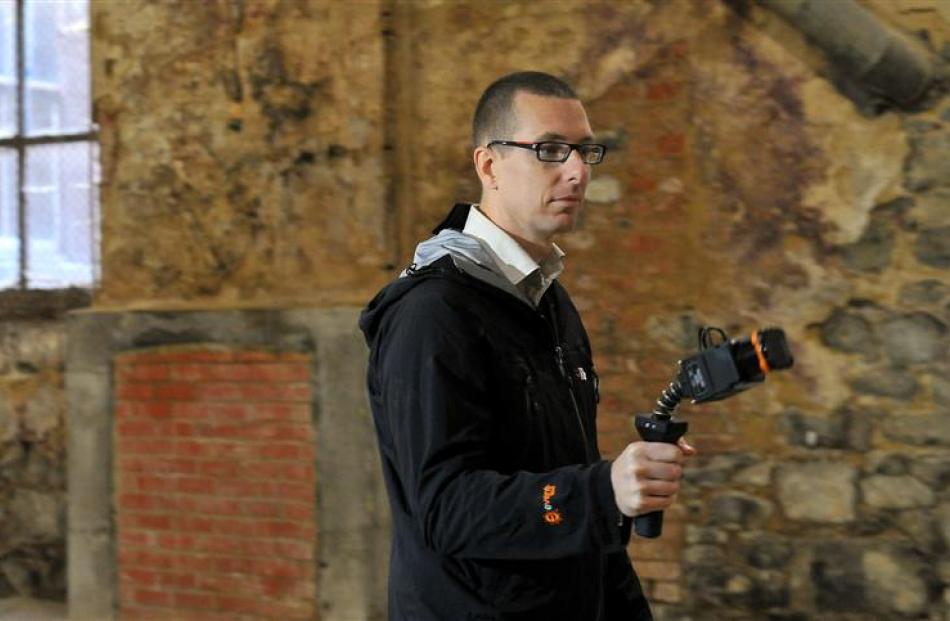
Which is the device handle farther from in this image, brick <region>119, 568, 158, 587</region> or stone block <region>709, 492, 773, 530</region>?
brick <region>119, 568, 158, 587</region>

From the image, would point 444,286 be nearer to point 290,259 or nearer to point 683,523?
point 683,523

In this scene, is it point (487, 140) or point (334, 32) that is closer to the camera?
point (487, 140)

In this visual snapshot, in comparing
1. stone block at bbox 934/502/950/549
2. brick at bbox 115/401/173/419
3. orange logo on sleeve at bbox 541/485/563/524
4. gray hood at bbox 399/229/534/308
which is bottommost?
stone block at bbox 934/502/950/549

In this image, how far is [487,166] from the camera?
2141 mm

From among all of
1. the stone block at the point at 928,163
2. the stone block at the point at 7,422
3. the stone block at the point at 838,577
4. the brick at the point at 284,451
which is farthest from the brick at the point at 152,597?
the stone block at the point at 928,163

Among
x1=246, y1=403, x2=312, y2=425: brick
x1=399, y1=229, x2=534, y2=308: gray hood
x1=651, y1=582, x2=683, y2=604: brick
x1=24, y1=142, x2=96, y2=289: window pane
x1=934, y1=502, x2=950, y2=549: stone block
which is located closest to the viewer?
x1=399, y1=229, x2=534, y2=308: gray hood

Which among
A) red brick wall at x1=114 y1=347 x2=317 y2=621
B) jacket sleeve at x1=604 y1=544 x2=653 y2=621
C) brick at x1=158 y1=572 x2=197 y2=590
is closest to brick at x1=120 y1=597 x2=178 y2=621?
red brick wall at x1=114 y1=347 x2=317 y2=621

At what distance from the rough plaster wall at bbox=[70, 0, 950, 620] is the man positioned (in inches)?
70.8

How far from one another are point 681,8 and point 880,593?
2040 millimetres

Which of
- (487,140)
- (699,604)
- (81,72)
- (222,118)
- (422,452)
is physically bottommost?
(699,604)

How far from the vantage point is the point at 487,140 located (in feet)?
7.04

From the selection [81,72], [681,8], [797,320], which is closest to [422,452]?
[797,320]

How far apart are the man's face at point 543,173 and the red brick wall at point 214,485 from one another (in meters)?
2.34

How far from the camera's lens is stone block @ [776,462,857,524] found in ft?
12.3
